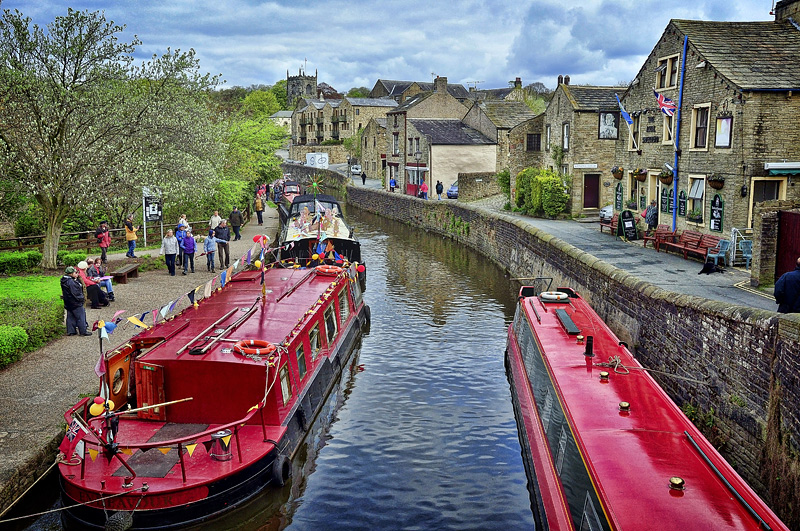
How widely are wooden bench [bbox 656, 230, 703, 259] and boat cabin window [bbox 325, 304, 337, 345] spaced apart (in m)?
10.9

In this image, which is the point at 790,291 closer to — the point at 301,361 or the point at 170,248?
the point at 301,361

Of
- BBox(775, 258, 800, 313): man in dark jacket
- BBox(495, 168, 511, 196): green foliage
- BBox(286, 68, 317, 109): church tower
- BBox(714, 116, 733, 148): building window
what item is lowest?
BBox(775, 258, 800, 313): man in dark jacket

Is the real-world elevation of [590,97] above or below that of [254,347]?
above

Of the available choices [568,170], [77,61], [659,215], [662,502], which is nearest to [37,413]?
[662,502]

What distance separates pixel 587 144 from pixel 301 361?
24285 millimetres

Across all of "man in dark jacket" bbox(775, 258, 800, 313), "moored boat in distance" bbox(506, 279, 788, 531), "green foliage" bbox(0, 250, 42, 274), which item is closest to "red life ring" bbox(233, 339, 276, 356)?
"moored boat in distance" bbox(506, 279, 788, 531)

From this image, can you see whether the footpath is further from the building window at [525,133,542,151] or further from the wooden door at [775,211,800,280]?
the building window at [525,133,542,151]

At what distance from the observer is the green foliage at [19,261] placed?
20.6 metres

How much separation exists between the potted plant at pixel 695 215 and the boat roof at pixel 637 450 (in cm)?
1168

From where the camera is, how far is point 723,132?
1969 centimetres

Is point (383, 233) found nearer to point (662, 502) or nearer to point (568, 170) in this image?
point (568, 170)

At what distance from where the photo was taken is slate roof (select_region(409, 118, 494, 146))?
45.5m

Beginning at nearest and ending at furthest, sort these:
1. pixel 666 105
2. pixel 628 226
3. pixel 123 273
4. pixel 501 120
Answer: pixel 123 273 < pixel 666 105 < pixel 628 226 < pixel 501 120

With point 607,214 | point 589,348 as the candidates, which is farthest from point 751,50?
point 589,348
